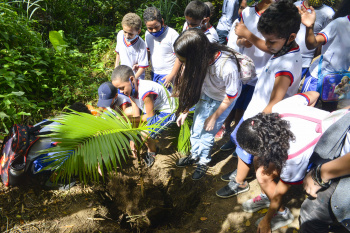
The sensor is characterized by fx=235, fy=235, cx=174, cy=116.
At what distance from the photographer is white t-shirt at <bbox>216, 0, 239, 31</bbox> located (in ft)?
13.9

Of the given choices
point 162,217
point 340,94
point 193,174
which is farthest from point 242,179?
point 340,94

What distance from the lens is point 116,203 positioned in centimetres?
261

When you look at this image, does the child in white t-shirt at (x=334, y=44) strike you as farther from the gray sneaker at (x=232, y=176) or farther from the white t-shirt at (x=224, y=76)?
the gray sneaker at (x=232, y=176)

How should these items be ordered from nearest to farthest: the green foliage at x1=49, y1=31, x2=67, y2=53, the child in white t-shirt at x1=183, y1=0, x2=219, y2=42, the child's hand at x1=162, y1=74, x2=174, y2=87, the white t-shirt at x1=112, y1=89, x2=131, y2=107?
the child in white t-shirt at x1=183, y1=0, x2=219, y2=42 → the white t-shirt at x1=112, y1=89, x2=131, y2=107 → the child's hand at x1=162, y1=74, x2=174, y2=87 → the green foliage at x1=49, y1=31, x2=67, y2=53

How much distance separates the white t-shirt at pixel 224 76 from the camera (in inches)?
81.3

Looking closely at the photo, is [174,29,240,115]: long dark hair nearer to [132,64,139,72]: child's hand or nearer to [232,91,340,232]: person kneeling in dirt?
[232,91,340,232]: person kneeling in dirt

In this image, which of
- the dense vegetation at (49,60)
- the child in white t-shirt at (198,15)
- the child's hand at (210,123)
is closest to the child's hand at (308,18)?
the child in white t-shirt at (198,15)

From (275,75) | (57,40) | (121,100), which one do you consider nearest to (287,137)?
(275,75)

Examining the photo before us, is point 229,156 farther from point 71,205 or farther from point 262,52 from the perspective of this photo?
point 71,205

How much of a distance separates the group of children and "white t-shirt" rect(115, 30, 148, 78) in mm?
14

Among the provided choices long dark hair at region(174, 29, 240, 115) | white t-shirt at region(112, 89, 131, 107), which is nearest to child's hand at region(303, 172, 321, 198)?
long dark hair at region(174, 29, 240, 115)

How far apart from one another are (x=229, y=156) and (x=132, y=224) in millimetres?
1522

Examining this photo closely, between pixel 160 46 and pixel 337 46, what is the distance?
6.78 feet

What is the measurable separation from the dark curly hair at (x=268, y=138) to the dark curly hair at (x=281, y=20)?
70 cm
